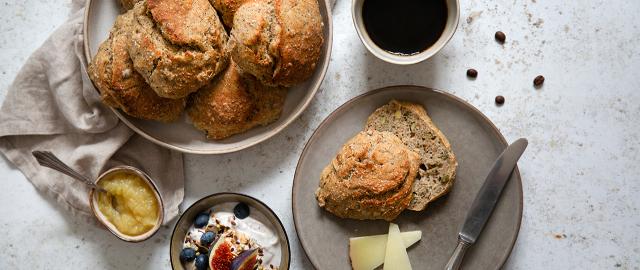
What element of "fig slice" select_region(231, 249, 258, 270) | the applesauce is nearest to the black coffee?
"fig slice" select_region(231, 249, 258, 270)

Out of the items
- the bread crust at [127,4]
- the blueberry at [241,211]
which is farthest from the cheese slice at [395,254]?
the bread crust at [127,4]

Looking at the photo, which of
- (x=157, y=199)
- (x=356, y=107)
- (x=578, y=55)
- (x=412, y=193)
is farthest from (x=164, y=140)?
(x=578, y=55)

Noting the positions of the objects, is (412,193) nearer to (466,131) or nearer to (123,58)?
(466,131)

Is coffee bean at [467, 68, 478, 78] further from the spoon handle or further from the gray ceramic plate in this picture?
the spoon handle

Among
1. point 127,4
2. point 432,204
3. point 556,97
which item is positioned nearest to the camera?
point 127,4

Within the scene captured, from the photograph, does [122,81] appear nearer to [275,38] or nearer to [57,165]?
[57,165]

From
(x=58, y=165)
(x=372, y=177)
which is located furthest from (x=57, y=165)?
(x=372, y=177)

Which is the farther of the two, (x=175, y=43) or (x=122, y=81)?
(x=122, y=81)
